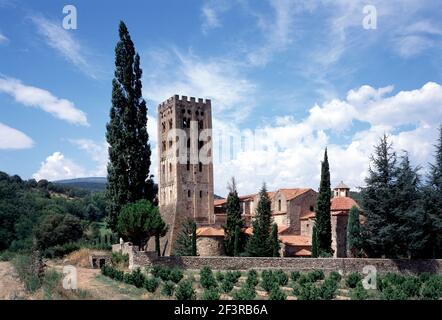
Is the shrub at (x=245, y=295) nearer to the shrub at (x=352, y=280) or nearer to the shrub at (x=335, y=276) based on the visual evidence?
the shrub at (x=352, y=280)

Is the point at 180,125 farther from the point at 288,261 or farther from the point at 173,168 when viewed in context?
the point at 288,261

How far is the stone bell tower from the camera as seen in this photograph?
50719 millimetres

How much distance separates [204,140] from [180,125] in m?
3.14

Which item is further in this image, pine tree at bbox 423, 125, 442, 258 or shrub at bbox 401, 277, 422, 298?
pine tree at bbox 423, 125, 442, 258

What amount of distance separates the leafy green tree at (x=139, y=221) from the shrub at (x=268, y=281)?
308 inches

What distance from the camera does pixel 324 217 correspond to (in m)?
40.4

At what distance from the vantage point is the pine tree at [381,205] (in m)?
35.5

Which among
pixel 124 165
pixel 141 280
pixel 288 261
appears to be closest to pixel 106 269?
pixel 141 280

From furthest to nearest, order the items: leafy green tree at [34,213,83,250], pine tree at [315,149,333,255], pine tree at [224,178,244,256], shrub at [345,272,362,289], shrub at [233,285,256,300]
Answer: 1. leafy green tree at [34,213,83,250]
2. pine tree at [224,178,244,256]
3. pine tree at [315,149,333,255]
4. shrub at [345,272,362,289]
5. shrub at [233,285,256,300]

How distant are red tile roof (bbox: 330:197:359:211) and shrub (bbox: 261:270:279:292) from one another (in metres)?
15.3

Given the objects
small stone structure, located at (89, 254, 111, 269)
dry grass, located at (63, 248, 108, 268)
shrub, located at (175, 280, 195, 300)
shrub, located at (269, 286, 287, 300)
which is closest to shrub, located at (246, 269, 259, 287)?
shrub, located at (269, 286, 287, 300)

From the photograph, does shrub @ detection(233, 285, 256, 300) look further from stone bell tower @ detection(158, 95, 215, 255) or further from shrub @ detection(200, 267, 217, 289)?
stone bell tower @ detection(158, 95, 215, 255)

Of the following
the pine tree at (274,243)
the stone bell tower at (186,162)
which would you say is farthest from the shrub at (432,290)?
the stone bell tower at (186,162)
